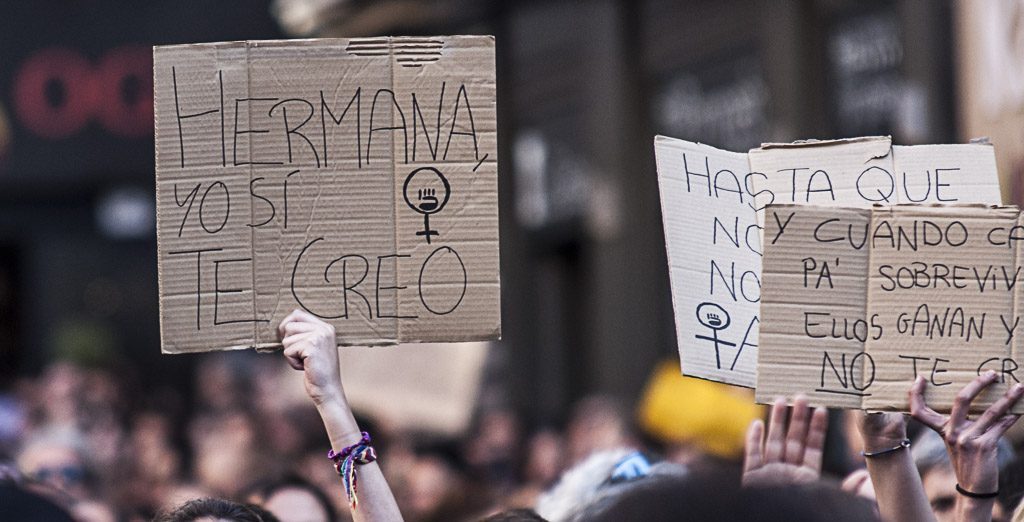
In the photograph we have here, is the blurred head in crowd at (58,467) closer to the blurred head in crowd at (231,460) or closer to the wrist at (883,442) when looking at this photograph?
the blurred head in crowd at (231,460)

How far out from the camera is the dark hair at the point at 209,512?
10.5ft

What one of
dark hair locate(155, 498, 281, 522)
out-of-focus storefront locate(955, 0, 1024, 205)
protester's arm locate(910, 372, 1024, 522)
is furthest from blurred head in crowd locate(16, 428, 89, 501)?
out-of-focus storefront locate(955, 0, 1024, 205)

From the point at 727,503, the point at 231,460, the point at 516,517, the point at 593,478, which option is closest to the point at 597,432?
the point at 231,460

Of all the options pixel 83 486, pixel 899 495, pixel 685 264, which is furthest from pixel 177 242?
pixel 83 486

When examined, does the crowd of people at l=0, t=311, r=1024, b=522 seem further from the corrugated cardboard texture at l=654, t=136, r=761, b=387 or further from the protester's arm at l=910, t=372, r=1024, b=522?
the corrugated cardboard texture at l=654, t=136, r=761, b=387

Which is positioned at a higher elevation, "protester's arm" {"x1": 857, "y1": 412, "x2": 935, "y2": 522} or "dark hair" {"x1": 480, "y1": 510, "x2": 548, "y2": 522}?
"protester's arm" {"x1": 857, "y1": 412, "x2": 935, "y2": 522}

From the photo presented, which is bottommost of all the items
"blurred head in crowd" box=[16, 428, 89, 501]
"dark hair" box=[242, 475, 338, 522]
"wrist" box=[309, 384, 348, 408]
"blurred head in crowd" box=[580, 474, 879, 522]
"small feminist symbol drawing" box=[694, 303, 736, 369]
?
"blurred head in crowd" box=[16, 428, 89, 501]

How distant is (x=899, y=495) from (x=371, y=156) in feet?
4.06

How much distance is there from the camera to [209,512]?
322 cm

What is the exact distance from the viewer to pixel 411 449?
8.50m

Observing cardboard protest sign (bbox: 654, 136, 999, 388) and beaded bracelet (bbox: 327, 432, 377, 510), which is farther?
cardboard protest sign (bbox: 654, 136, 999, 388)

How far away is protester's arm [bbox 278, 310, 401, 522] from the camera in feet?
9.81

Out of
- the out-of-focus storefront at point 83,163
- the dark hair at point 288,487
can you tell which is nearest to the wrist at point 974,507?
the dark hair at point 288,487

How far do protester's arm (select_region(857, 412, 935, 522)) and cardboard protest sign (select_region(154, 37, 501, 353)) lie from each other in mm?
770
